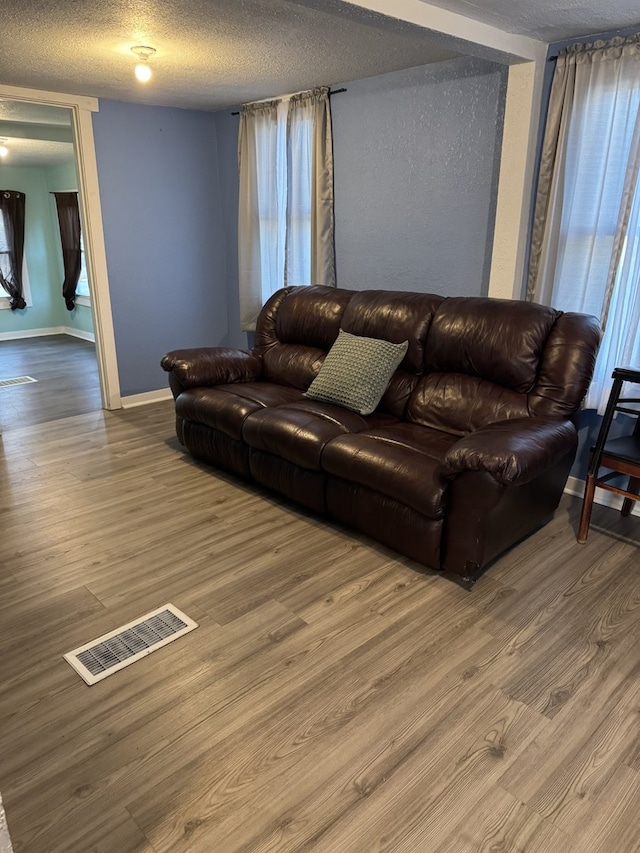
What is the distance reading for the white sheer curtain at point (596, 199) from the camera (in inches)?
110

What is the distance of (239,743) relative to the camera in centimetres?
173

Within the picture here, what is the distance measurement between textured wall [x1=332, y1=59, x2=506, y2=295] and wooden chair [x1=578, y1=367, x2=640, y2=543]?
3.81ft

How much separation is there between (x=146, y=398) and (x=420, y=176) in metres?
2.87

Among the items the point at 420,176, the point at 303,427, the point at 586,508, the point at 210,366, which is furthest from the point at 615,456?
the point at 210,366

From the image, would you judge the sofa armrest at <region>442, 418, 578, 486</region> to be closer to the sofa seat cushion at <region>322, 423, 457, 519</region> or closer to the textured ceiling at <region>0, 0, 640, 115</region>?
the sofa seat cushion at <region>322, 423, 457, 519</region>

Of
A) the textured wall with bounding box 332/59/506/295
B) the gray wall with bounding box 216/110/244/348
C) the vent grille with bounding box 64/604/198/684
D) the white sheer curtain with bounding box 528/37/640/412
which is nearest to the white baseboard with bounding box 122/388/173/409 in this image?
the gray wall with bounding box 216/110/244/348

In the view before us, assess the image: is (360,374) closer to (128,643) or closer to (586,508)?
(586,508)

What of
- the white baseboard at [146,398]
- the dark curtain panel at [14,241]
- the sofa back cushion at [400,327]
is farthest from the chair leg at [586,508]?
the dark curtain panel at [14,241]

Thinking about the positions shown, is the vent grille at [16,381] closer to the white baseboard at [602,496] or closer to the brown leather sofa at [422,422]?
the brown leather sofa at [422,422]

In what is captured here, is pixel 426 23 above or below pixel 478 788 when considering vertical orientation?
above

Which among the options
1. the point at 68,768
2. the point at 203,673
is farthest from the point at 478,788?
the point at 68,768

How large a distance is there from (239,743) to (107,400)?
145 inches

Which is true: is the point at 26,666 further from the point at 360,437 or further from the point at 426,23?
the point at 426,23

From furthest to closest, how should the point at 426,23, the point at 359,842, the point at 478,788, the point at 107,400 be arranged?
the point at 107,400, the point at 426,23, the point at 478,788, the point at 359,842
